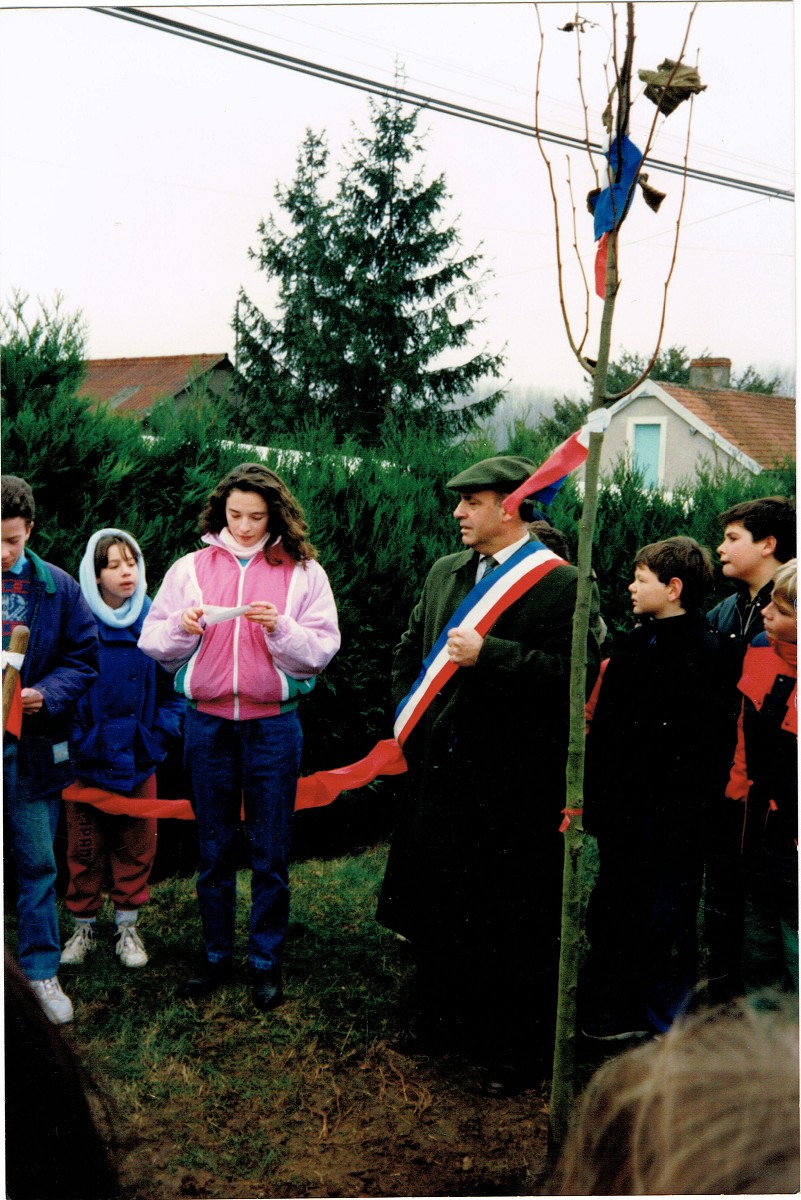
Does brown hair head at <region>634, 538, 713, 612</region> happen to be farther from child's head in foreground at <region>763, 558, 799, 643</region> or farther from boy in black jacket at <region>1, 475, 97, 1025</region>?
boy in black jacket at <region>1, 475, 97, 1025</region>

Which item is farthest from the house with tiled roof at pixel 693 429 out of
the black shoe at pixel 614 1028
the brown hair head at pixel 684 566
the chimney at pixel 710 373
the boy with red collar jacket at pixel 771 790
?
the black shoe at pixel 614 1028

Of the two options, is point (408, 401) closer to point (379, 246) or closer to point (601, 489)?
point (379, 246)

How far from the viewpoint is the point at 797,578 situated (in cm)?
274

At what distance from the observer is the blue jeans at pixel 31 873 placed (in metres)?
3.10

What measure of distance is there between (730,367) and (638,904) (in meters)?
1.88

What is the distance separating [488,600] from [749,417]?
1.80 m

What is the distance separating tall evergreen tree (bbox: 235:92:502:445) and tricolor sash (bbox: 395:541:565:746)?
884 mm

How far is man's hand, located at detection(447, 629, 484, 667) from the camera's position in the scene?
289 centimetres

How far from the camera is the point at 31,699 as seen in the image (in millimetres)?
3074

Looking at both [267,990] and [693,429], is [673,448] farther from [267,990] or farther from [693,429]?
[267,990]

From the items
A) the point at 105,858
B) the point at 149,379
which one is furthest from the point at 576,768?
the point at 149,379

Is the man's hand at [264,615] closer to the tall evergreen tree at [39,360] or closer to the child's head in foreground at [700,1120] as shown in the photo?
the tall evergreen tree at [39,360]

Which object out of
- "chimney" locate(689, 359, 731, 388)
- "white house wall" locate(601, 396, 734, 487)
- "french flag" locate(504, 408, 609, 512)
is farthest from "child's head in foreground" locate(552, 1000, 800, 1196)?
"white house wall" locate(601, 396, 734, 487)

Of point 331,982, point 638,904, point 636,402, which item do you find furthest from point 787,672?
point 636,402
